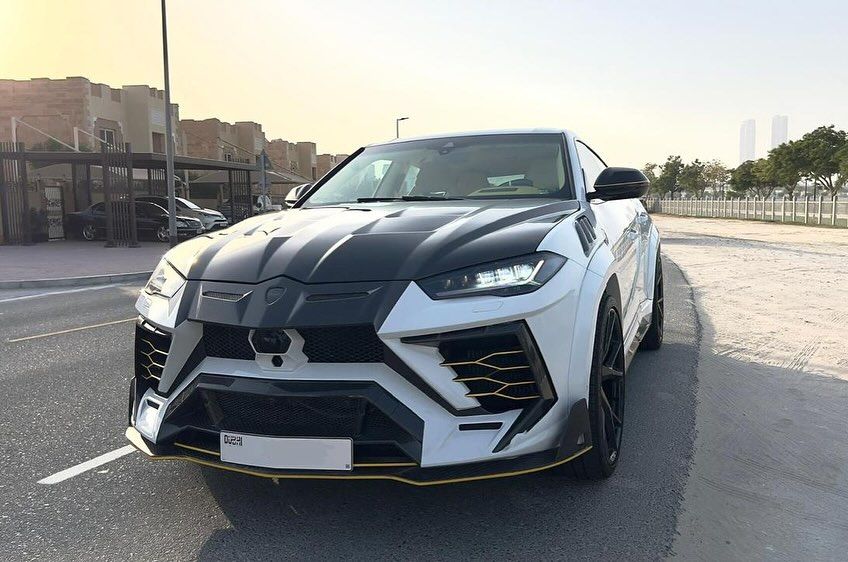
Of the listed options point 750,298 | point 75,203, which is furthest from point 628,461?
point 75,203

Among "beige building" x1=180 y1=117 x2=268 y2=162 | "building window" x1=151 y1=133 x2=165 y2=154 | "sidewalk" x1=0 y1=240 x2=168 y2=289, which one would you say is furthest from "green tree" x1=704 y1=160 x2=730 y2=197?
"sidewalk" x1=0 y1=240 x2=168 y2=289

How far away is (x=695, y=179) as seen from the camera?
8900 centimetres

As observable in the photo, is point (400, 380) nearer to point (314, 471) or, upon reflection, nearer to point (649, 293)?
point (314, 471)

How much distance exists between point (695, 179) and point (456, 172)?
92.4m

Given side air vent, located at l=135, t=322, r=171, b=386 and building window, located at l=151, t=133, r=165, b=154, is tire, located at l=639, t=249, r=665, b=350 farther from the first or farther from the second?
building window, located at l=151, t=133, r=165, b=154

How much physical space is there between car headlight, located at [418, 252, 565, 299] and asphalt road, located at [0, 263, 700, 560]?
970 millimetres

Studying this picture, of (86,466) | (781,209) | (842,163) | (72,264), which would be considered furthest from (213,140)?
(86,466)

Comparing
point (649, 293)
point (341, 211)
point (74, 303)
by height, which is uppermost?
point (341, 211)

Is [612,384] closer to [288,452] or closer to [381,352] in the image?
[381,352]

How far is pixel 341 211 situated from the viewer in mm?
3529

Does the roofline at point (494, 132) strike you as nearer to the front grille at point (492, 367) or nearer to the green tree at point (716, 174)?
the front grille at point (492, 367)

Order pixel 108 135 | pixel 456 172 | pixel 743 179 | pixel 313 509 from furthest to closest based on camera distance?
pixel 743 179 < pixel 108 135 < pixel 456 172 < pixel 313 509

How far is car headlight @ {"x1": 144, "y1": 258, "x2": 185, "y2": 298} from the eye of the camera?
278 cm

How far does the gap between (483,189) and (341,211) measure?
0.87 metres
